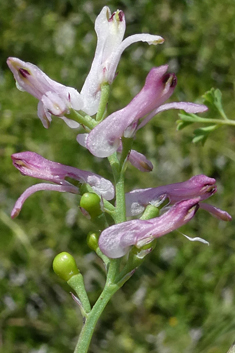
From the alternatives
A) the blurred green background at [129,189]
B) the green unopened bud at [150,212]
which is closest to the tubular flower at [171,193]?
the green unopened bud at [150,212]

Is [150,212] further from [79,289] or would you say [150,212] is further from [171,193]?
[79,289]

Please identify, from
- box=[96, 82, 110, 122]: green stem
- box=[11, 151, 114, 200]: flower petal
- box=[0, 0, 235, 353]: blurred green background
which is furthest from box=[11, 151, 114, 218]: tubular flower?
box=[0, 0, 235, 353]: blurred green background

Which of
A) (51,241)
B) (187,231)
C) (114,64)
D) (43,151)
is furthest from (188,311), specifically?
(114,64)

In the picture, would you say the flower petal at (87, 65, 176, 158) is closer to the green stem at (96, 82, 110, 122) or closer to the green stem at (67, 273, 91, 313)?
the green stem at (96, 82, 110, 122)

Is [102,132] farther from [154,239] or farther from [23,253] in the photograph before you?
[23,253]

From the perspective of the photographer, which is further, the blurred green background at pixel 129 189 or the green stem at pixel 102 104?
the blurred green background at pixel 129 189

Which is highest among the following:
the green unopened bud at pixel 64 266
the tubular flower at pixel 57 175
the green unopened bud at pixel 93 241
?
the tubular flower at pixel 57 175

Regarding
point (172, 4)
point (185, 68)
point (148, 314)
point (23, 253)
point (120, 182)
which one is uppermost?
point (120, 182)

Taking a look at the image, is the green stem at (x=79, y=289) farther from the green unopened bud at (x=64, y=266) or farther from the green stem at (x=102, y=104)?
the green stem at (x=102, y=104)
